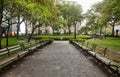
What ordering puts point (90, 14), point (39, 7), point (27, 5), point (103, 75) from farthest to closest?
point (90, 14)
point (39, 7)
point (27, 5)
point (103, 75)

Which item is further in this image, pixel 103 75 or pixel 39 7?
pixel 39 7

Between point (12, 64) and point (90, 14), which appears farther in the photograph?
point (90, 14)

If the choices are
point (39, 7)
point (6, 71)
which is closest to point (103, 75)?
point (6, 71)

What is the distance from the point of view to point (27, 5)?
904 inches

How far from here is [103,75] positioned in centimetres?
1054

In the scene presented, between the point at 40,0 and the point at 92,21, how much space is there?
61950mm

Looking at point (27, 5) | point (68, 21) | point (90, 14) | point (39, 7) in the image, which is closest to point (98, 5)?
point (90, 14)

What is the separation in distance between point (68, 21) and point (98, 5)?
13120 mm

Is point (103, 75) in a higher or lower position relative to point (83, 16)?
lower

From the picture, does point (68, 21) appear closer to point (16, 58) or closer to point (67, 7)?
point (67, 7)

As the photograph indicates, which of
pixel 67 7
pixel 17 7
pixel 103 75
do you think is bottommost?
pixel 103 75

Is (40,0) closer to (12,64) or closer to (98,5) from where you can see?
(12,64)

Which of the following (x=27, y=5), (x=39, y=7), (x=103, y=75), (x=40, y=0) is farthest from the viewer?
(x=39, y=7)

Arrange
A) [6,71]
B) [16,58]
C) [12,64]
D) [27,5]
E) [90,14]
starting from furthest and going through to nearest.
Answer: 1. [90,14]
2. [27,5]
3. [16,58]
4. [12,64]
5. [6,71]
